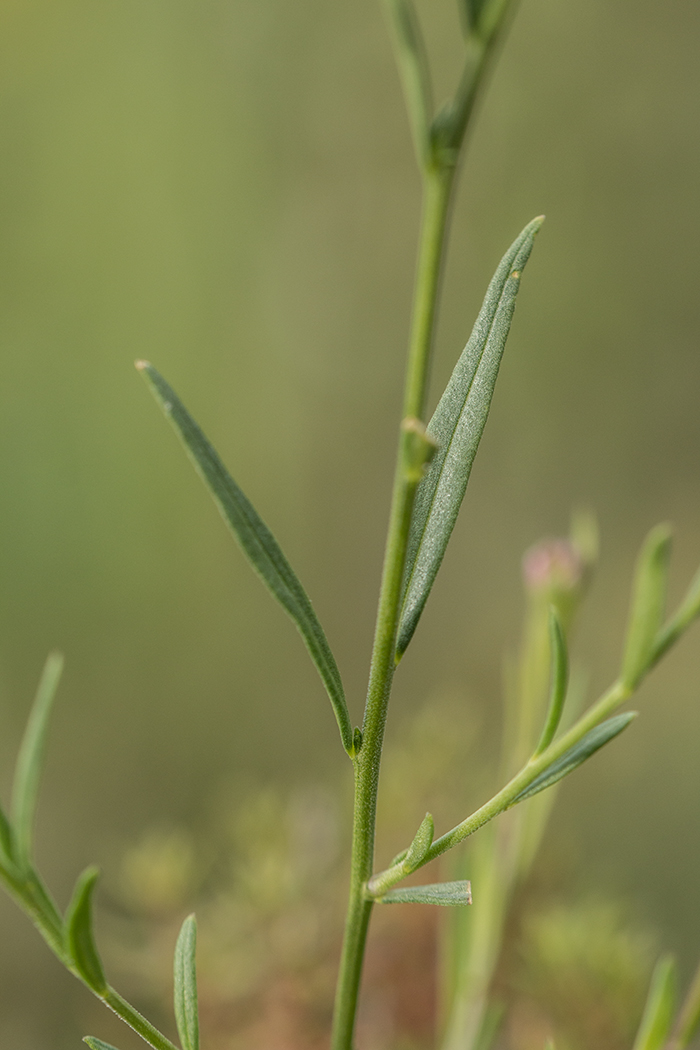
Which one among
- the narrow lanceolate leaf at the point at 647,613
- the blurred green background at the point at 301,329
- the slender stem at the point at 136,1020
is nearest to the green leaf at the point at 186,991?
the slender stem at the point at 136,1020

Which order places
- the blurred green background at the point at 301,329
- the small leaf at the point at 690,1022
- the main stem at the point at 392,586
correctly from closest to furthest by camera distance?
the main stem at the point at 392,586 → the small leaf at the point at 690,1022 → the blurred green background at the point at 301,329

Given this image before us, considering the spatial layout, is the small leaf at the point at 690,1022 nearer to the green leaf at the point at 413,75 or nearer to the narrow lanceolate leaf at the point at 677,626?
the narrow lanceolate leaf at the point at 677,626

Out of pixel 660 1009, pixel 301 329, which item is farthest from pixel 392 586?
pixel 301 329

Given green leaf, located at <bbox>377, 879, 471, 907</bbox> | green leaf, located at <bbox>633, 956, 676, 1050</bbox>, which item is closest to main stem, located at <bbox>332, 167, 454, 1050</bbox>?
green leaf, located at <bbox>377, 879, 471, 907</bbox>

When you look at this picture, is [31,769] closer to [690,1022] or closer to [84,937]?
[84,937]

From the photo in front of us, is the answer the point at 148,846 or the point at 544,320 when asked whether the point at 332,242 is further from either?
the point at 148,846

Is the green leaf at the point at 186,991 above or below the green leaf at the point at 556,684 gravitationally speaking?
below
